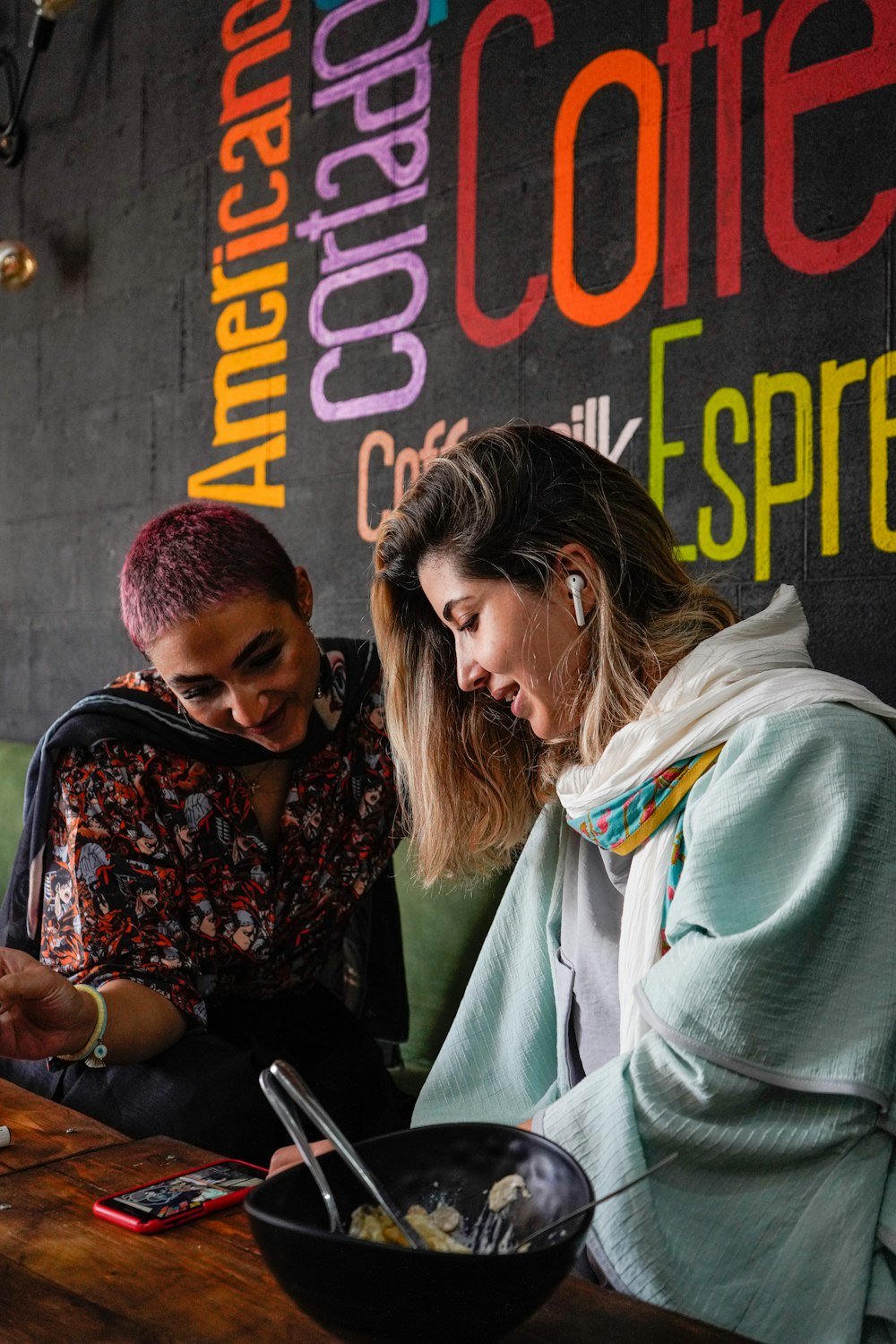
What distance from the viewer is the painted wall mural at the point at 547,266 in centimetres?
185

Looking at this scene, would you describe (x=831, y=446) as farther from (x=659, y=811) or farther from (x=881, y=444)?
(x=659, y=811)

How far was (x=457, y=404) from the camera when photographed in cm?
252

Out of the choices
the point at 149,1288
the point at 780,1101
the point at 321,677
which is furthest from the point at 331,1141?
the point at 321,677

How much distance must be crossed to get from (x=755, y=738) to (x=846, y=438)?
0.88 metres

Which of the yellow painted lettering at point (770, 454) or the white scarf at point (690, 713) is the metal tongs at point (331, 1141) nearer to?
the white scarf at point (690, 713)

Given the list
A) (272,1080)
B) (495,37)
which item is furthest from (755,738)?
(495,37)

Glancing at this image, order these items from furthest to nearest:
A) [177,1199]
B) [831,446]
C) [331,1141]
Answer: [831,446] < [177,1199] < [331,1141]

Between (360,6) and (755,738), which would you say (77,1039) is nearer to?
(755,738)

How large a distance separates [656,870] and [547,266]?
1453 millimetres

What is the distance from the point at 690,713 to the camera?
3.95ft

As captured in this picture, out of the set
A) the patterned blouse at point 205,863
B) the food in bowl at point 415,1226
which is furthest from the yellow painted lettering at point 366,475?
the food in bowl at point 415,1226

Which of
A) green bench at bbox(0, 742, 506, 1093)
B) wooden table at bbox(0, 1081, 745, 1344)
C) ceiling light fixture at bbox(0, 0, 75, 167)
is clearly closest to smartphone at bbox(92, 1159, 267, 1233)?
wooden table at bbox(0, 1081, 745, 1344)

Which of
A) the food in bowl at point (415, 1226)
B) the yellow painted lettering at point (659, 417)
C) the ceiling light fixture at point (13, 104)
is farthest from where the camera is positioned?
the ceiling light fixture at point (13, 104)

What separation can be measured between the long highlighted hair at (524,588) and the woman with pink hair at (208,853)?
0.28m
